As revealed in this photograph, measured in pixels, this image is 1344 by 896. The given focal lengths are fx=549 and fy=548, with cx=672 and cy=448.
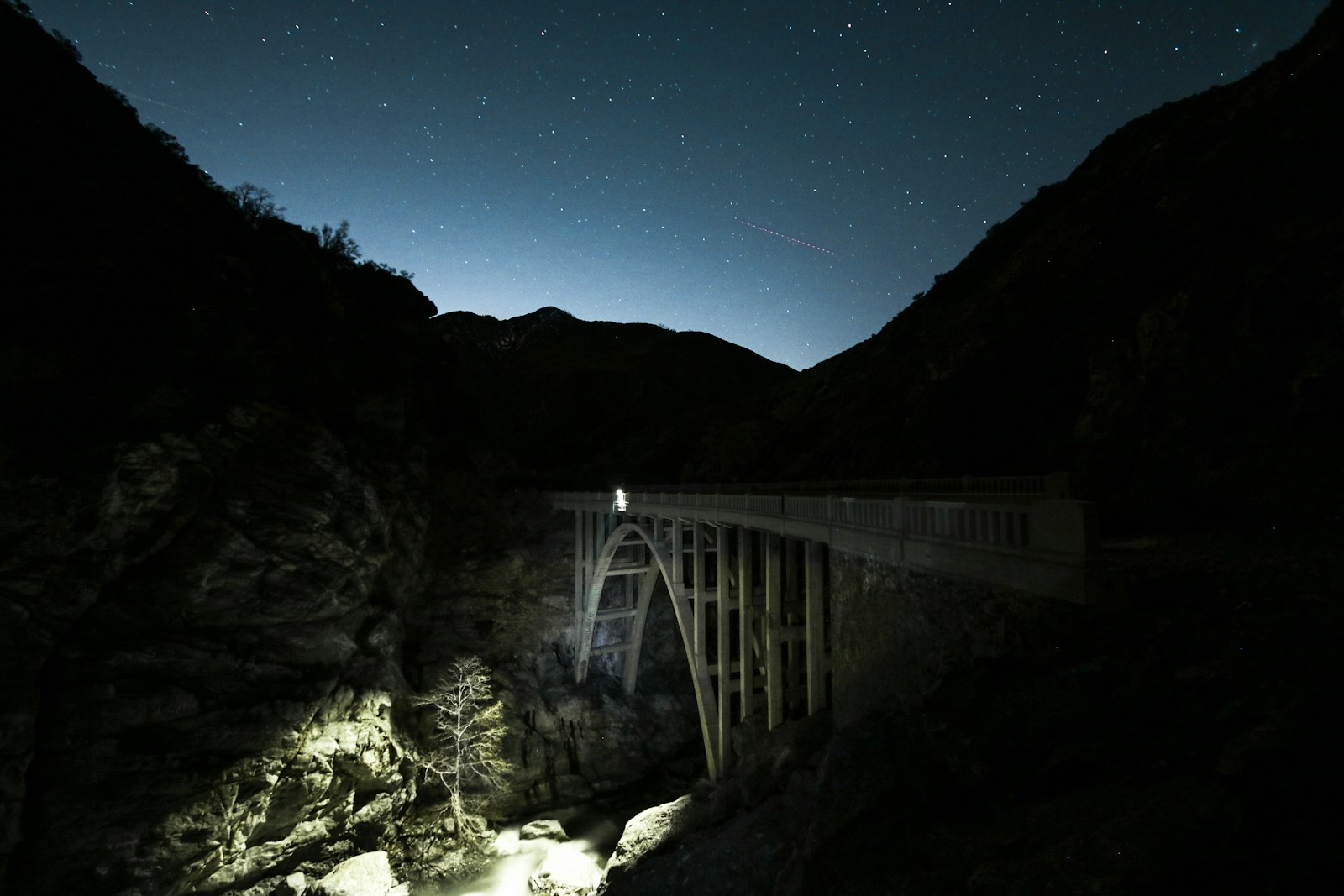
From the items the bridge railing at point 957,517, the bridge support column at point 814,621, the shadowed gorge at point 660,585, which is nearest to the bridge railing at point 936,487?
the bridge railing at point 957,517

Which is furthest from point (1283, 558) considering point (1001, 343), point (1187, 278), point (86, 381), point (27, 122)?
point (27, 122)

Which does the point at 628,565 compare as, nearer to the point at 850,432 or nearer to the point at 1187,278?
the point at 850,432

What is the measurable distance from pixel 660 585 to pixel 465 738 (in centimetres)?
1305

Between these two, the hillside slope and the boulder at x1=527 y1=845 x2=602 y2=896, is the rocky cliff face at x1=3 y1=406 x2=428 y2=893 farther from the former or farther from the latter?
the hillside slope

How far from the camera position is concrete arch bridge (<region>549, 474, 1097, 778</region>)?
20.0ft

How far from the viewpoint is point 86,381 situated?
15984 millimetres

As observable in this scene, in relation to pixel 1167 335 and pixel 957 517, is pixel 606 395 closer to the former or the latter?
pixel 1167 335

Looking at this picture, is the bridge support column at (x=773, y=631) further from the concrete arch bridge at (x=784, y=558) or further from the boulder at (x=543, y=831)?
the boulder at (x=543, y=831)

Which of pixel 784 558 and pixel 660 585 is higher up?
pixel 784 558

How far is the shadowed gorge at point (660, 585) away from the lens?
4910 mm

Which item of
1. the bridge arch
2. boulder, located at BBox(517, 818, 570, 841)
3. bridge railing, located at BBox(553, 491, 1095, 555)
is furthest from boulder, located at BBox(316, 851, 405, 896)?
bridge railing, located at BBox(553, 491, 1095, 555)

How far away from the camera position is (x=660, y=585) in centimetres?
3231

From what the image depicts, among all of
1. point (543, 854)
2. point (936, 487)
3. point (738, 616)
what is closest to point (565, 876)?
point (543, 854)

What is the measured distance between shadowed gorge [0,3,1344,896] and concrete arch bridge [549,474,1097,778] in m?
0.41
